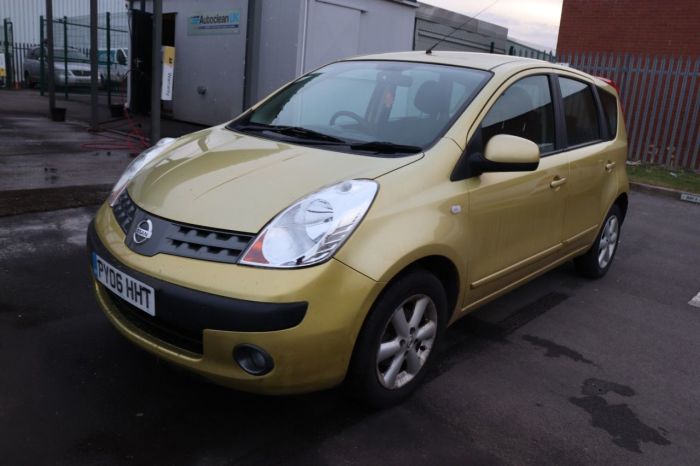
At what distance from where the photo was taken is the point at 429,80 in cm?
362

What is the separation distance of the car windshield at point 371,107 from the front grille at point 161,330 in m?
1.21

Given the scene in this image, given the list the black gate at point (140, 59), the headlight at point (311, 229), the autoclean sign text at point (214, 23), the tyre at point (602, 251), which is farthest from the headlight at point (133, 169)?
the black gate at point (140, 59)

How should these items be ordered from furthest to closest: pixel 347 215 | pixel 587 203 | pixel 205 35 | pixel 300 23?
pixel 205 35 → pixel 300 23 → pixel 587 203 → pixel 347 215

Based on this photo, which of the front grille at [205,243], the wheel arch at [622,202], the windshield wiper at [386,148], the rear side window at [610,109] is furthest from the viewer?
the wheel arch at [622,202]

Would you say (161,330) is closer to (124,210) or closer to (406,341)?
(124,210)

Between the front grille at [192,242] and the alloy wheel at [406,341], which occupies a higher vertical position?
the front grille at [192,242]

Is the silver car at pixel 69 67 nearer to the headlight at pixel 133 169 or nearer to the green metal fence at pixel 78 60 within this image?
the green metal fence at pixel 78 60

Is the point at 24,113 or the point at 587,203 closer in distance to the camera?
the point at 587,203

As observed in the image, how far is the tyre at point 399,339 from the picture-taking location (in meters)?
2.66

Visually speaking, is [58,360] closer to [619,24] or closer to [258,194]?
[258,194]

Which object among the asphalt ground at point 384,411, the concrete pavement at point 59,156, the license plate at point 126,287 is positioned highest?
the license plate at point 126,287

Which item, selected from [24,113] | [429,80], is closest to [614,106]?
[429,80]

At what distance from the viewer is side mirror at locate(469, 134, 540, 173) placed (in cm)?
311

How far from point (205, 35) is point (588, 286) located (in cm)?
1063
